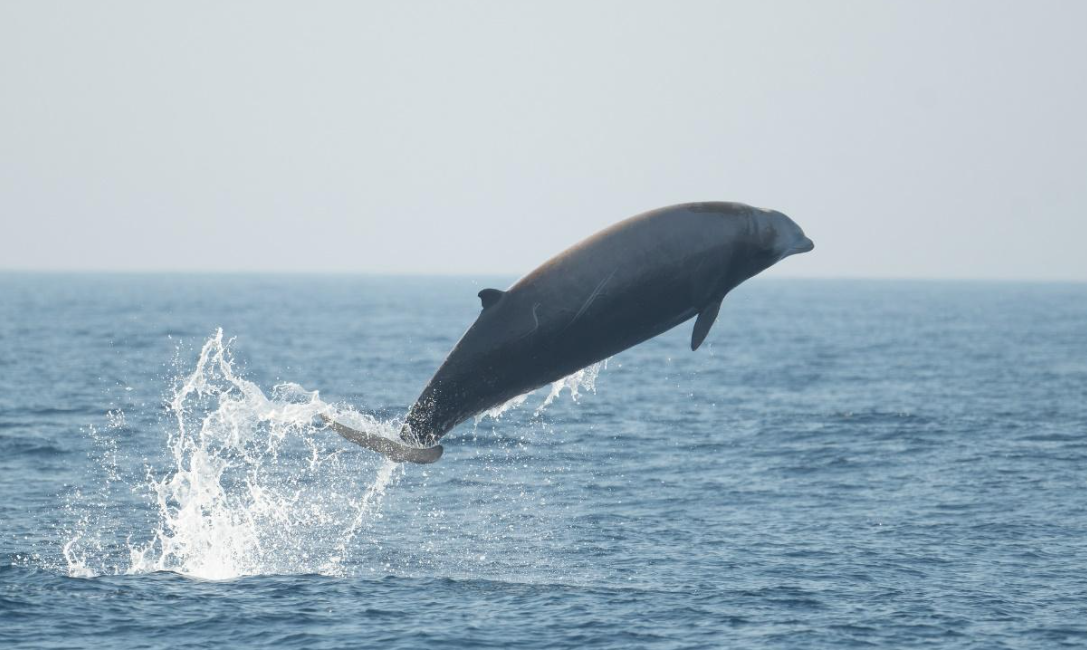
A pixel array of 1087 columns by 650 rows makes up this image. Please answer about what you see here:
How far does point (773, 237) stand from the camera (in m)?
16.4

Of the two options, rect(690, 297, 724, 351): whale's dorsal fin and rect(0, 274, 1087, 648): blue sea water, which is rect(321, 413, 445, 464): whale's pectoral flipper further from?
rect(690, 297, 724, 351): whale's dorsal fin

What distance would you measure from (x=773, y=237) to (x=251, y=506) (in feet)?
66.4

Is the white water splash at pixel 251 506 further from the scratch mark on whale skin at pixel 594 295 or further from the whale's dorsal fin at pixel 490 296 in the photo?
the scratch mark on whale skin at pixel 594 295

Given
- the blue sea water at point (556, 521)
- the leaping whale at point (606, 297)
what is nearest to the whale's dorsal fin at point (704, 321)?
the leaping whale at point (606, 297)

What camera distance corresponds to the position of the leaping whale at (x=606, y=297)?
1581 centimetres

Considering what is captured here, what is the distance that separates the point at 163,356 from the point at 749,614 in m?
64.9

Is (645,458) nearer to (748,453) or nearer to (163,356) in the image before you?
(748,453)

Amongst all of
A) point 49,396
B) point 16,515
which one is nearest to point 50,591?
point 16,515

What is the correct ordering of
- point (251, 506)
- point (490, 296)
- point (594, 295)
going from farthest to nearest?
point (251, 506) < point (490, 296) < point (594, 295)

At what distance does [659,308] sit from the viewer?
16.2m

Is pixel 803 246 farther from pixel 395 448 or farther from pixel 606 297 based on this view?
pixel 395 448

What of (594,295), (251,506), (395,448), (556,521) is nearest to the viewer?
(594,295)

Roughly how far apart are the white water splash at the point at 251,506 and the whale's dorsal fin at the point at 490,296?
3063 millimetres

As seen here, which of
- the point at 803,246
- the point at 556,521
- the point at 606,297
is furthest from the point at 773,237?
the point at 556,521
